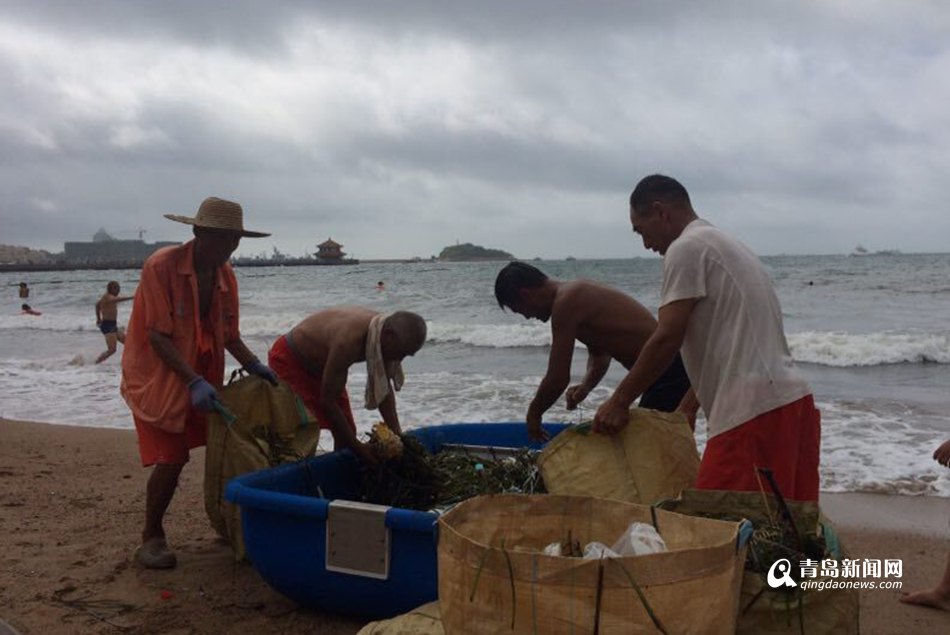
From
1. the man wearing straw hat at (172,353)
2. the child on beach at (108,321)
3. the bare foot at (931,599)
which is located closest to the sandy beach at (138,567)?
the bare foot at (931,599)

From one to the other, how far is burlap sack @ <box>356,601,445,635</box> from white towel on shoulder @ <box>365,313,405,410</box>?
1609mm

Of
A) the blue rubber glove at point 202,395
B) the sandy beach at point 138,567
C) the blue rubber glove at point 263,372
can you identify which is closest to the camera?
the sandy beach at point 138,567

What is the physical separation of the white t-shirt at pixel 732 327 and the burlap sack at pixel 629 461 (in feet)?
0.52

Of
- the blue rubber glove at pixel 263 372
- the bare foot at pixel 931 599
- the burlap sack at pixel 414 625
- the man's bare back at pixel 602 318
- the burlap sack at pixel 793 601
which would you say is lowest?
the bare foot at pixel 931 599

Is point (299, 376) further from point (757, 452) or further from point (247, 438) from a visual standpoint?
point (757, 452)

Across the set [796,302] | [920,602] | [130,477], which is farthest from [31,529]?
[796,302]

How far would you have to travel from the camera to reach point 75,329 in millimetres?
19938

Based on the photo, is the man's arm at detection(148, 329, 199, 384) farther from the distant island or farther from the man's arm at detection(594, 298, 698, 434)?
the distant island

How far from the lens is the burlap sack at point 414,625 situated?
7.26ft

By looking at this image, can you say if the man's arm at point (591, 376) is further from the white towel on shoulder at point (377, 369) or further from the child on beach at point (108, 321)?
the child on beach at point (108, 321)

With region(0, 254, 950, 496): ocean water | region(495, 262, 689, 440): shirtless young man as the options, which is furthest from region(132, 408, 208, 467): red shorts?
region(0, 254, 950, 496): ocean water

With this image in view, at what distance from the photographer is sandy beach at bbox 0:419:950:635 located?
328 centimetres

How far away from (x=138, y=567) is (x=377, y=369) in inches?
58.7

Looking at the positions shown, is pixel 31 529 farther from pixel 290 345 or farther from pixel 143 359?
pixel 290 345
